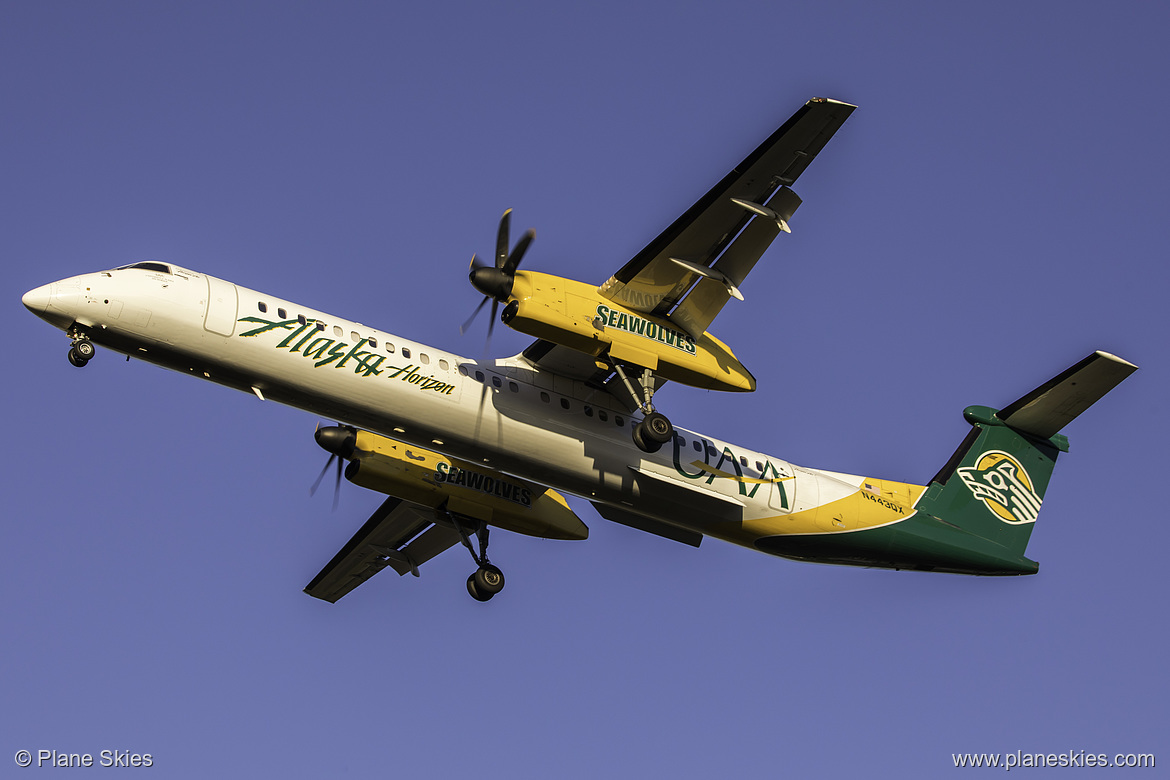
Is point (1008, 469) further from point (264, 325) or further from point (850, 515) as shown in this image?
point (264, 325)

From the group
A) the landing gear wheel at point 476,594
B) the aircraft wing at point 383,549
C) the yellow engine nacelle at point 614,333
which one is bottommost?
the landing gear wheel at point 476,594

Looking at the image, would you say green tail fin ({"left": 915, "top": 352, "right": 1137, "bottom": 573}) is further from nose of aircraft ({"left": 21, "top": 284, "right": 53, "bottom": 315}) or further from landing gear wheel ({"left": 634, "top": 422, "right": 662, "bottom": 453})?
nose of aircraft ({"left": 21, "top": 284, "right": 53, "bottom": 315})

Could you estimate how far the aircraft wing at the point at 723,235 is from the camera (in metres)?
16.2

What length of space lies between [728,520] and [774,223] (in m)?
4.95

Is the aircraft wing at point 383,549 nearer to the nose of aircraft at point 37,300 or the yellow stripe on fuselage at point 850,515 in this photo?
the yellow stripe on fuselage at point 850,515

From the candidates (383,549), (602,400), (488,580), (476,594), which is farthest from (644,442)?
(383,549)

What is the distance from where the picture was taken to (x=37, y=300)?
15008mm

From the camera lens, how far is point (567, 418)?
17.8m

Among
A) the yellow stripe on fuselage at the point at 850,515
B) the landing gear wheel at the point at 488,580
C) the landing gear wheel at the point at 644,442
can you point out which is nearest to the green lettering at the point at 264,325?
the landing gear wheel at the point at 644,442

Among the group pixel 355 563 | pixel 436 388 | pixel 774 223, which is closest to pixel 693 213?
pixel 774 223

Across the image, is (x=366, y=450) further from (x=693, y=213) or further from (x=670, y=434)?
(x=693, y=213)

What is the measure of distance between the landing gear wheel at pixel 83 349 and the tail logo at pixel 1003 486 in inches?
577

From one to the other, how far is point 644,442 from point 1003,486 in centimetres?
774

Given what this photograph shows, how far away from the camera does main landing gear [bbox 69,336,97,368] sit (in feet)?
49.5
